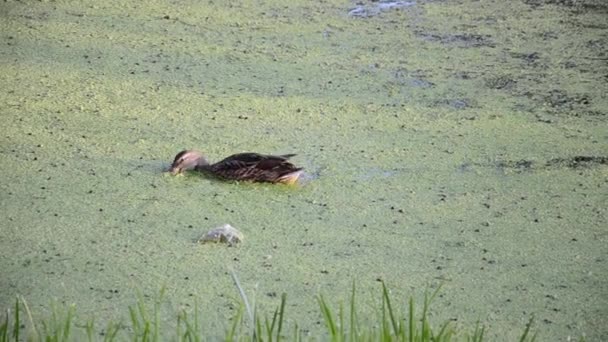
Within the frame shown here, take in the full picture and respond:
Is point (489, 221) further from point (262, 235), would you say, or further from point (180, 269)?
point (180, 269)

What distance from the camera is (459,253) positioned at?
6.98 feet

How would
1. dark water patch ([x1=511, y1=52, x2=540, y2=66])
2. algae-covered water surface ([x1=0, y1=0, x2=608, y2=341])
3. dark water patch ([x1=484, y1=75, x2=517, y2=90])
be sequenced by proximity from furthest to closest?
dark water patch ([x1=511, y1=52, x2=540, y2=66]) → dark water patch ([x1=484, y1=75, x2=517, y2=90]) → algae-covered water surface ([x1=0, y1=0, x2=608, y2=341])

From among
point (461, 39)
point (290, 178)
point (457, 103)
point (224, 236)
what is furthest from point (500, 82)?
point (224, 236)

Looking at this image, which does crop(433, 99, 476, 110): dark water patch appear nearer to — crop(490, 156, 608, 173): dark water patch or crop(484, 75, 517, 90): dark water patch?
crop(484, 75, 517, 90): dark water patch

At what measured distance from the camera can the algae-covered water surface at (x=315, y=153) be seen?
78.4 inches

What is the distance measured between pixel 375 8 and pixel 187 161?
1326mm

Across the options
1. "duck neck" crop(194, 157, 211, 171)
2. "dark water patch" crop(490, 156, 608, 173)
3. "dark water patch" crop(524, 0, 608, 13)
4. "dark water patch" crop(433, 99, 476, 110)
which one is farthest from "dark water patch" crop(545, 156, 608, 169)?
"dark water patch" crop(524, 0, 608, 13)

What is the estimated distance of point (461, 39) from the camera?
10.9ft

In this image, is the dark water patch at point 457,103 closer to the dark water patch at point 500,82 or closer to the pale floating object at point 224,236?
the dark water patch at point 500,82

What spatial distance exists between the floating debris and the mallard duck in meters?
1.21

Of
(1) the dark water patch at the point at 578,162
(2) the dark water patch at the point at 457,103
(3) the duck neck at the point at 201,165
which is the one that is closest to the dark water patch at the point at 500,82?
(2) the dark water patch at the point at 457,103

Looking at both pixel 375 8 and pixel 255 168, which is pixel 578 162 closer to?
pixel 255 168

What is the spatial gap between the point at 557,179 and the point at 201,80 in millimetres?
988

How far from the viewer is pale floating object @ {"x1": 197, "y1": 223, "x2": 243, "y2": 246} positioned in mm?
2105
